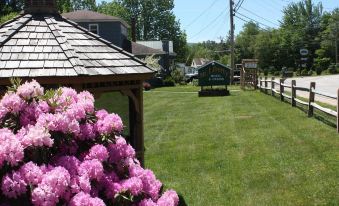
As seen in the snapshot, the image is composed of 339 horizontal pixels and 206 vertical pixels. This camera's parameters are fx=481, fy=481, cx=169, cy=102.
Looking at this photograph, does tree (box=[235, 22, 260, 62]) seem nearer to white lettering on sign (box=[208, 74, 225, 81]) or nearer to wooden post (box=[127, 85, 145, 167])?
white lettering on sign (box=[208, 74, 225, 81])

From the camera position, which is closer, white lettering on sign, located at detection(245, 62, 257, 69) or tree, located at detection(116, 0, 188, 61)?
white lettering on sign, located at detection(245, 62, 257, 69)

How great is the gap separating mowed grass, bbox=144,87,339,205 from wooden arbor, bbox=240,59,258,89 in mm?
15326

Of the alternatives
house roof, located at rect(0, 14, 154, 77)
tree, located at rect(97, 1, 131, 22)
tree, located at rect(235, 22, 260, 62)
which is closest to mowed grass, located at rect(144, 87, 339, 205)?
house roof, located at rect(0, 14, 154, 77)

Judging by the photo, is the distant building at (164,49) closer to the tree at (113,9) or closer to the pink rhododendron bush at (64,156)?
the tree at (113,9)

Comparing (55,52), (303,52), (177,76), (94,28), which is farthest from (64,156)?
(303,52)

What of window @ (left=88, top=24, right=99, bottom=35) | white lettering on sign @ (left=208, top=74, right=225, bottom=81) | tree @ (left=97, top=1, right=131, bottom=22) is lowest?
white lettering on sign @ (left=208, top=74, right=225, bottom=81)

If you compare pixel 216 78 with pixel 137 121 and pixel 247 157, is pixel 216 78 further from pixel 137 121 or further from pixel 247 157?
pixel 137 121

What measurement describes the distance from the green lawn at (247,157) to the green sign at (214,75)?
1098 cm

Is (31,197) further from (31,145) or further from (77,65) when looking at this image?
(77,65)

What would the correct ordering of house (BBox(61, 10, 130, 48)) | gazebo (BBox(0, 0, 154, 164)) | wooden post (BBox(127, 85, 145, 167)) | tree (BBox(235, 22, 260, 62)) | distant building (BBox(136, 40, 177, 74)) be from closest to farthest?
gazebo (BBox(0, 0, 154, 164)), wooden post (BBox(127, 85, 145, 167)), house (BBox(61, 10, 130, 48)), distant building (BBox(136, 40, 177, 74)), tree (BBox(235, 22, 260, 62))

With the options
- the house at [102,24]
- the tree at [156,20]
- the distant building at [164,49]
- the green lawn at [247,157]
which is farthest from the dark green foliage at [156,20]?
the green lawn at [247,157]

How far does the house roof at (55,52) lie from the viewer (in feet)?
23.5

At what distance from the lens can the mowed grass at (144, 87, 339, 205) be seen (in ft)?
28.7

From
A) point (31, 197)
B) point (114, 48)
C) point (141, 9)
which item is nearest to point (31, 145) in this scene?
point (31, 197)
